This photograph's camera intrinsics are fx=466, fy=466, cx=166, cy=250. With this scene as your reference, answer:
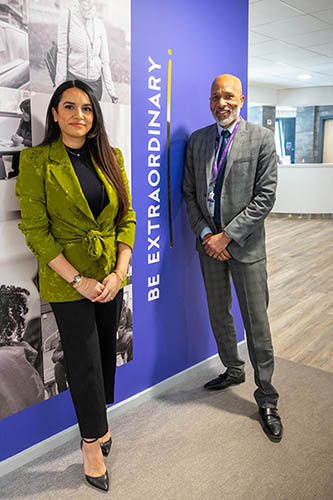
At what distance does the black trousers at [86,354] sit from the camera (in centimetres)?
186

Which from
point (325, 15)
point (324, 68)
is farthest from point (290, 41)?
point (324, 68)

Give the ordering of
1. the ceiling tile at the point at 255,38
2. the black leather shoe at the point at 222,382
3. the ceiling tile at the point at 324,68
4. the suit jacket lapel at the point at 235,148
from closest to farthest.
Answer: the suit jacket lapel at the point at 235,148 < the black leather shoe at the point at 222,382 < the ceiling tile at the point at 255,38 < the ceiling tile at the point at 324,68

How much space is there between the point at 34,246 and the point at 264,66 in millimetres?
8208

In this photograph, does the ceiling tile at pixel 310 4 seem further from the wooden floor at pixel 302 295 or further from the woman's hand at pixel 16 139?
the woman's hand at pixel 16 139

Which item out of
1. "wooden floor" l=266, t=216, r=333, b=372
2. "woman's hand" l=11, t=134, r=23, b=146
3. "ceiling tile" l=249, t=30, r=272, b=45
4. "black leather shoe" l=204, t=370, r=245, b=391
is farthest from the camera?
"ceiling tile" l=249, t=30, r=272, b=45

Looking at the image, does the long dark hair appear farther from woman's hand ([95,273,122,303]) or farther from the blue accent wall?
the blue accent wall

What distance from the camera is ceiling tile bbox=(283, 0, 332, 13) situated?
200 inches

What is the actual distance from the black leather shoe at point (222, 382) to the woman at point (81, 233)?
0.96 m

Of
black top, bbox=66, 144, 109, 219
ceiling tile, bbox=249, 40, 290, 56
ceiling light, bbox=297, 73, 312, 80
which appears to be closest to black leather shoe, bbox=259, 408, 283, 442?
black top, bbox=66, 144, 109, 219

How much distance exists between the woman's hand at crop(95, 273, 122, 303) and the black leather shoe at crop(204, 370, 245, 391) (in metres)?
1.15

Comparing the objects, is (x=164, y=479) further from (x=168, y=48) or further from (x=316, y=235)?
(x=316, y=235)

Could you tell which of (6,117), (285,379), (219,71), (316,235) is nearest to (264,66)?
(316,235)

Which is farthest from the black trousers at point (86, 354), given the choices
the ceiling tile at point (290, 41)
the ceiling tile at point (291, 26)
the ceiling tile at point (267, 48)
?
the ceiling tile at point (267, 48)

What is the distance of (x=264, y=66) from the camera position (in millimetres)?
8828
